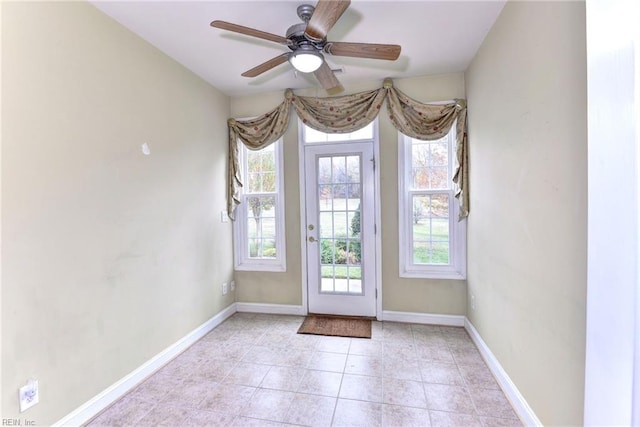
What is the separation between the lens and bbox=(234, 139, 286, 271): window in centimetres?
348

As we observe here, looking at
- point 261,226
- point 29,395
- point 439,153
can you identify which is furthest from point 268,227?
point 29,395

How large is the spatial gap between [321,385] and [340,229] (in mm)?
1634

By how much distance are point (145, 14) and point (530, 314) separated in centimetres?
309

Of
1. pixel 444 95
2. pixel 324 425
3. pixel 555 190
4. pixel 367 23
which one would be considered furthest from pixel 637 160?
pixel 444 95

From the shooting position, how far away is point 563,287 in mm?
1364

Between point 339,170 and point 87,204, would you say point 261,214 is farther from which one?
point 87,204

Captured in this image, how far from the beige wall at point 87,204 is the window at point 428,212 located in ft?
7.13

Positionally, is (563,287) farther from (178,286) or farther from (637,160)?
(178,286)

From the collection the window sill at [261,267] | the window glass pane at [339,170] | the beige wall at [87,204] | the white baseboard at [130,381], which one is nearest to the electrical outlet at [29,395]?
the beige wall at [87,204]

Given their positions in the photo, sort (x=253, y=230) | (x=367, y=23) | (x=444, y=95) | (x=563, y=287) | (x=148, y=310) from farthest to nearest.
Result: (x=253, y=230)
(x=444, y=95)
(x=148, y=310)
(x=367, y=23)
(x=563, y=287)

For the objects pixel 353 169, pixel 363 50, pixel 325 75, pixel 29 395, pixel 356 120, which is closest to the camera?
pixel 29 395

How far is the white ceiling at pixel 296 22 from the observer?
6.44 feet

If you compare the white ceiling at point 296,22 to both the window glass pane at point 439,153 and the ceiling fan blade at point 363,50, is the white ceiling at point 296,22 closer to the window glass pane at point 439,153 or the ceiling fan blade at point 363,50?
the ceiling fan blade at point 363,50

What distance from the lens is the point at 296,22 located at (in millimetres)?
2152
